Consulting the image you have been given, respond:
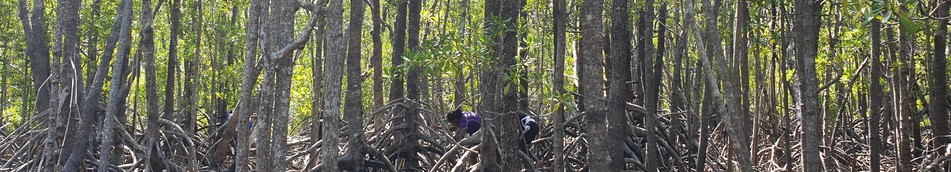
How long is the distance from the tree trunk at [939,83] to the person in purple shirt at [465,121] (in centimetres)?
349

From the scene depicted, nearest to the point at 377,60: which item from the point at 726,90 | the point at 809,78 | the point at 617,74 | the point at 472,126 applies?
the point at 472,126

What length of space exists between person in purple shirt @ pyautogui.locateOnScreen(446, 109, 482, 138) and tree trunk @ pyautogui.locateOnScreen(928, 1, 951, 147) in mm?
3486

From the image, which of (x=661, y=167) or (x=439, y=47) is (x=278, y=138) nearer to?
(x=439, y=47)

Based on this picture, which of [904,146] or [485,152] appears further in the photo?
[904,146]

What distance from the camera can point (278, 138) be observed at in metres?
6.13

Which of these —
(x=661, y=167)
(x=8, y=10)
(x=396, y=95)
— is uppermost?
(x=8, y=10)

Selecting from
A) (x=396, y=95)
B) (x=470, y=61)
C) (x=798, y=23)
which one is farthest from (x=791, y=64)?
(x=470, y=61)

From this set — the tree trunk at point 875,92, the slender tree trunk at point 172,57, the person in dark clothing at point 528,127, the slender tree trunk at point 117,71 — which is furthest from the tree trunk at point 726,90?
the slender tree trunk at point 172,57

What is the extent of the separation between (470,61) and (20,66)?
40.1ft

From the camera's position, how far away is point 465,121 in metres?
8.60

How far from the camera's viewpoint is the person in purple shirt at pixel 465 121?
8.48 m

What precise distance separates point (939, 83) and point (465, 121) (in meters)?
3.66

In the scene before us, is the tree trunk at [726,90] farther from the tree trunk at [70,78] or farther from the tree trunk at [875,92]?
the tree trunk at [70,78]

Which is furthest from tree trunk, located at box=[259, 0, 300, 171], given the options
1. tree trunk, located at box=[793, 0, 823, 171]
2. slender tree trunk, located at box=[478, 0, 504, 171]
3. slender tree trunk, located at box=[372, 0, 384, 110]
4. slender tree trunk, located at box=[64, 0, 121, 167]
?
tree trunk, located at box=[793, 0, 823, 171]
